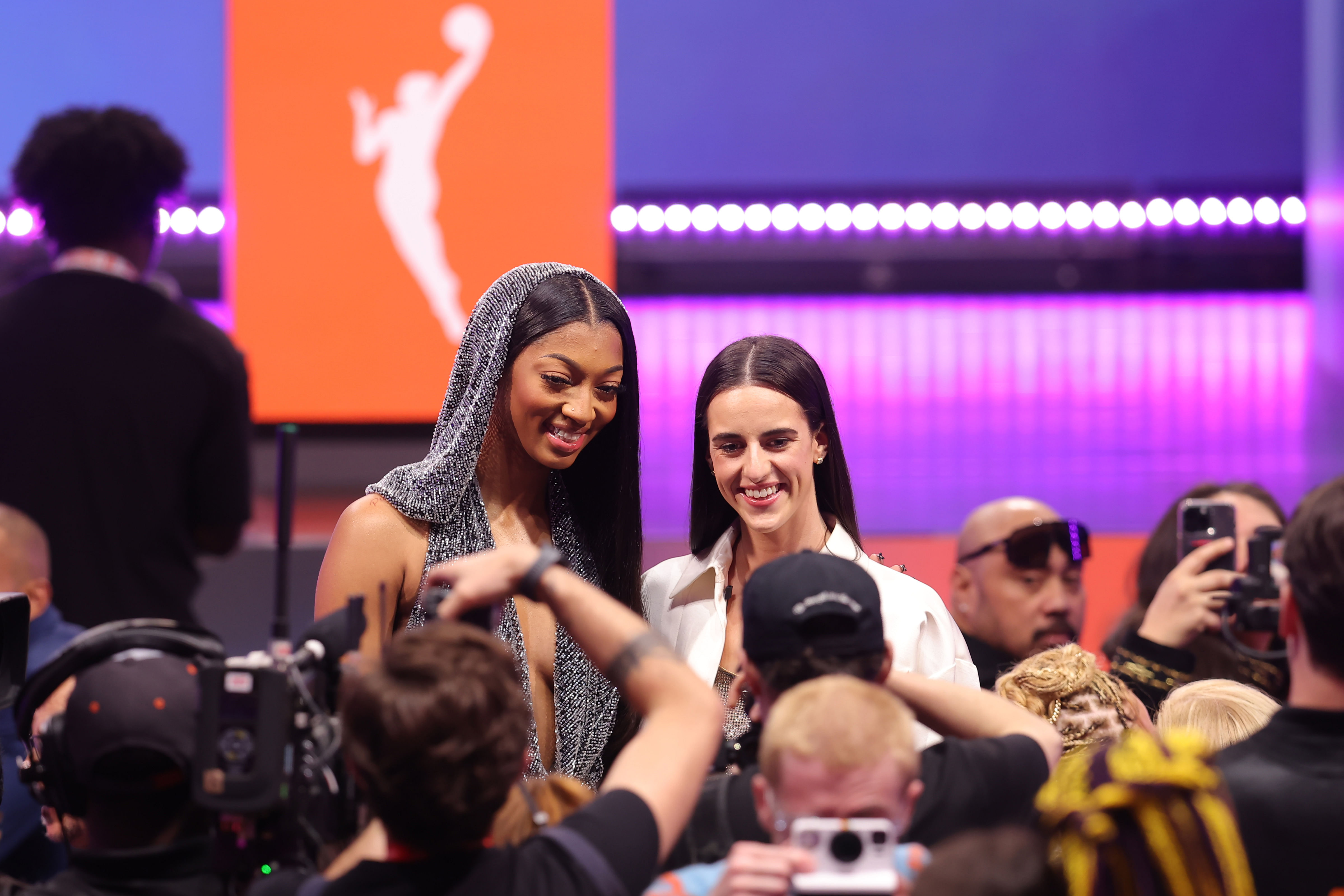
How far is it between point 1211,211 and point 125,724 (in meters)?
5.59

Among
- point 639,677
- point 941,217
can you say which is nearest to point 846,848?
point 639,677

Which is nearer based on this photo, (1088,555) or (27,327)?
(27,327)

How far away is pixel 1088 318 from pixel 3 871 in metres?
5.23

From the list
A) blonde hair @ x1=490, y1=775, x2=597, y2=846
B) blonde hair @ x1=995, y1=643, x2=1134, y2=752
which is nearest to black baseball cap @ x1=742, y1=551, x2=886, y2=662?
blonde hair @ x1=490, y1=775, x2=597, y2=846

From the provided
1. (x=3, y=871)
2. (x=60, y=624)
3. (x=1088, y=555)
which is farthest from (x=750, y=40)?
(x=3, y=871)

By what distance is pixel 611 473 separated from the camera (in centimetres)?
238

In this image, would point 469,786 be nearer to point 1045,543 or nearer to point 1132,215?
point 1045,543

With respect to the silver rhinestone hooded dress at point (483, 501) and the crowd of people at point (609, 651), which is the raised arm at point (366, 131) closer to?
the crowd of people at point (609, 651)

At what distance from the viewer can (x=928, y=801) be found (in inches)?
61.4

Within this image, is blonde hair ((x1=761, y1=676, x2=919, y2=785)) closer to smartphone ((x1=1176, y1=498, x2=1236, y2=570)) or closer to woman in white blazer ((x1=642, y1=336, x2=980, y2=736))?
woman in white blazer ((x1=642, y1=336, x2=980, y2=736))

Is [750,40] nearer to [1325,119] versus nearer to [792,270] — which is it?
[792,270]

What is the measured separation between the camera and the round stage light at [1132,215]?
593cm

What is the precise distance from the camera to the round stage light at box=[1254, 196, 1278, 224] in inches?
236

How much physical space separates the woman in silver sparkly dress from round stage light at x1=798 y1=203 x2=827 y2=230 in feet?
12.3
